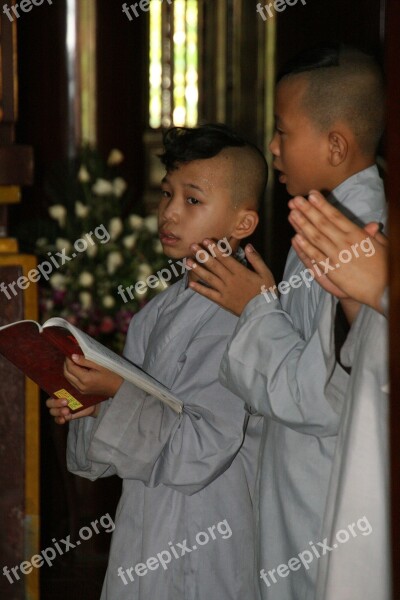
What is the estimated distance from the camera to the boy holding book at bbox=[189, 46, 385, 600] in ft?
4.99

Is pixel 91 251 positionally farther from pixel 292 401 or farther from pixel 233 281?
pixel 292 401

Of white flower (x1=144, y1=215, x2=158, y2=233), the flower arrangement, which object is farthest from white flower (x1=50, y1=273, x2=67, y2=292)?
white flower (x1=144, y1=215, x2=158, y2=233)

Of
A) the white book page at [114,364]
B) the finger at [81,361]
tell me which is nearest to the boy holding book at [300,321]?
the white book page at [114,364]

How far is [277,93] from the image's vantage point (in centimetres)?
181

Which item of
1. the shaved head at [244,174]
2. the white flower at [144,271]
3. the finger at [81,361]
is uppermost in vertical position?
the shaved head at [244,174]

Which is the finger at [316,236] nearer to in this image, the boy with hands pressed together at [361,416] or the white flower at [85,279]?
the boy with hands pressed together at [361,416]

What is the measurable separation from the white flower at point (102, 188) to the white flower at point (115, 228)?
130 millimetres

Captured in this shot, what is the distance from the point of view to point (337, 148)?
1724mm

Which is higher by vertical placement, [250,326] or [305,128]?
[305,128]

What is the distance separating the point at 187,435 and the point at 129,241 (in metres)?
1.66

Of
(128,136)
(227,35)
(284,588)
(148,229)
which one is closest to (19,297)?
(284,588)

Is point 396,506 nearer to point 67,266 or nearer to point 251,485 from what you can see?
point 251,485

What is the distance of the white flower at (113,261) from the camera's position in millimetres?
3342

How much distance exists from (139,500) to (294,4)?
15.2 feet
